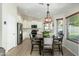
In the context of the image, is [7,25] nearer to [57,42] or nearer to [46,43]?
[46,43]

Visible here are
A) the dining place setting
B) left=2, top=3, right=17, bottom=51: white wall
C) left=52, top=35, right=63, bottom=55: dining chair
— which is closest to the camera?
left=2, top=3, right=17, bottom=51: white wall

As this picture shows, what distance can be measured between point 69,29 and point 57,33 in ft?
2.34

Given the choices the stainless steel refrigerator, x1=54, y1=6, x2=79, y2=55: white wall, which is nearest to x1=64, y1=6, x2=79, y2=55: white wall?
x1=54, y1=6, x2=79, y2=55: white wall

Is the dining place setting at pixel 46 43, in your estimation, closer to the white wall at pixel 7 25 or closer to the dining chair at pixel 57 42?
the dining chair at pixel 57 42

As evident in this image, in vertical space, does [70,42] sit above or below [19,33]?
below

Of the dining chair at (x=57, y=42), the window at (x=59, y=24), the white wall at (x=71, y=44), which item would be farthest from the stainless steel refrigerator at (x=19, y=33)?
the white wall at (x=71, y=44)

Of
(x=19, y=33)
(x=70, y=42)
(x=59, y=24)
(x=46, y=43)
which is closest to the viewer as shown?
(x=46, y=43)

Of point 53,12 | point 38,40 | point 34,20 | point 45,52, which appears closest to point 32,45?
point 38,40

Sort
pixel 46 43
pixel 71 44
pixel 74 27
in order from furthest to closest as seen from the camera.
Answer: pixel 71 44
pixel 74 27
pixel 46 43

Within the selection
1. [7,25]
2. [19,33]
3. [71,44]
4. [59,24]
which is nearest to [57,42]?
[71,44]

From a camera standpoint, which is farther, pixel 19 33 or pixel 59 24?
pixel 19 33

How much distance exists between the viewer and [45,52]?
5.31 meters

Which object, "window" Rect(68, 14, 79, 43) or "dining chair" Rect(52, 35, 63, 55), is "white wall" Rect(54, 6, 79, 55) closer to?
"window" Rect(68, 14, 79, 43)

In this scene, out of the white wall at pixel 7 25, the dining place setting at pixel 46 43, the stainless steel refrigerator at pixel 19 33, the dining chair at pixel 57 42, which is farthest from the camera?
the stainless steel refrigerator at pixel 19 33
